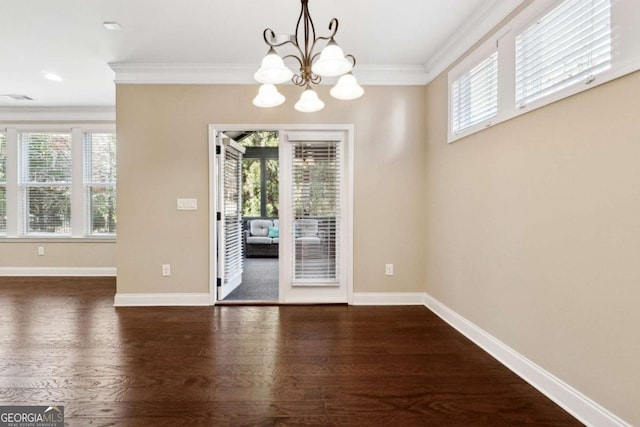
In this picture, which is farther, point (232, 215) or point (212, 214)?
point (232, 215)

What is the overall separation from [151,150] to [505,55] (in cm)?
349

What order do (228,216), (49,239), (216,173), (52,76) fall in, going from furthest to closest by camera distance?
(49,239) → (228,216) → (52,76) → (216,173)

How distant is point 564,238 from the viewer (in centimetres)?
189

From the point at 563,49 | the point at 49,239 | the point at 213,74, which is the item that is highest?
the point at 213,74

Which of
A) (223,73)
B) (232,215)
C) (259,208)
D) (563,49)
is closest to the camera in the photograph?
(563,49)

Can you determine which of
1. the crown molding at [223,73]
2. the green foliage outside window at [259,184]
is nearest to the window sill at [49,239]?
the crown molding at [223,73]

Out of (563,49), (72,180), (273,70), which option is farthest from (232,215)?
(563,49)

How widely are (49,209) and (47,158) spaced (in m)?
0.83

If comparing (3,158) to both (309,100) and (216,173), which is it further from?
(309,100)

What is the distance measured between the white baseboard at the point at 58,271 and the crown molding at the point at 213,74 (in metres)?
3.17

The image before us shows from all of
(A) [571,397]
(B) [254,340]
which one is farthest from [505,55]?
(B) [254,340]

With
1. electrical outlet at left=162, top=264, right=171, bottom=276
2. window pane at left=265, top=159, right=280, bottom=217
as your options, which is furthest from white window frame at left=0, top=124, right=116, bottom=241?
window pane at left=265, top=159, right=280, bottom=217

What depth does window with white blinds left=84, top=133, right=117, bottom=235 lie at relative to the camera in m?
5.38

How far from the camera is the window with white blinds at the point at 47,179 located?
5.37 m
